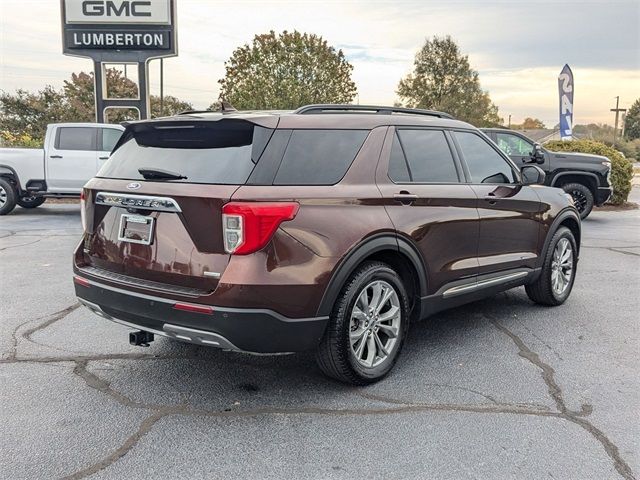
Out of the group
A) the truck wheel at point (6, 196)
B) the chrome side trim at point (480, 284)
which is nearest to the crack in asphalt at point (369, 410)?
the chrome side trim at point (480, 284)

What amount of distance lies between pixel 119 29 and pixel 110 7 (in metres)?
0.64

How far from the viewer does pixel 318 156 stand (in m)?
3.42

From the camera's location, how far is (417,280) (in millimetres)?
3959

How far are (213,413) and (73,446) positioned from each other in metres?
0.76

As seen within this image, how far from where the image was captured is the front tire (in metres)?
3.43

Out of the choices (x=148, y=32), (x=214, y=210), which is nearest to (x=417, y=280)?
(x=214, y=210)

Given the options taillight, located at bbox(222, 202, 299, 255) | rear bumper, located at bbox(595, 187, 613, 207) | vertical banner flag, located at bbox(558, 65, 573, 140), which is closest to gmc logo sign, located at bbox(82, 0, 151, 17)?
rear bumper, located at bbox(595, 187, 613, 207)

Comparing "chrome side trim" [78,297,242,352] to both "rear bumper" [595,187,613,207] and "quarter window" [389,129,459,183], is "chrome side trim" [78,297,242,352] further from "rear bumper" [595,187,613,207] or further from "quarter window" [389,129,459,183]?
"rear bumper" [595,187,613,207]

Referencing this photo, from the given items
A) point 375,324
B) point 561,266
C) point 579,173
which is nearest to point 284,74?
point 579,173

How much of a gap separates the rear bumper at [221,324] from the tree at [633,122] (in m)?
99.1

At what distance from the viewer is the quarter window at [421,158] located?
3.88m

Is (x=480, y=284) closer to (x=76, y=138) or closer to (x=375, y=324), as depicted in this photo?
(x=375, y=324)

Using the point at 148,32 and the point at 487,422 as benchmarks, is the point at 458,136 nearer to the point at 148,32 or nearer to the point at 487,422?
the point at 487,422

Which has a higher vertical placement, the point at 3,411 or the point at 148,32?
the point at 148,32
